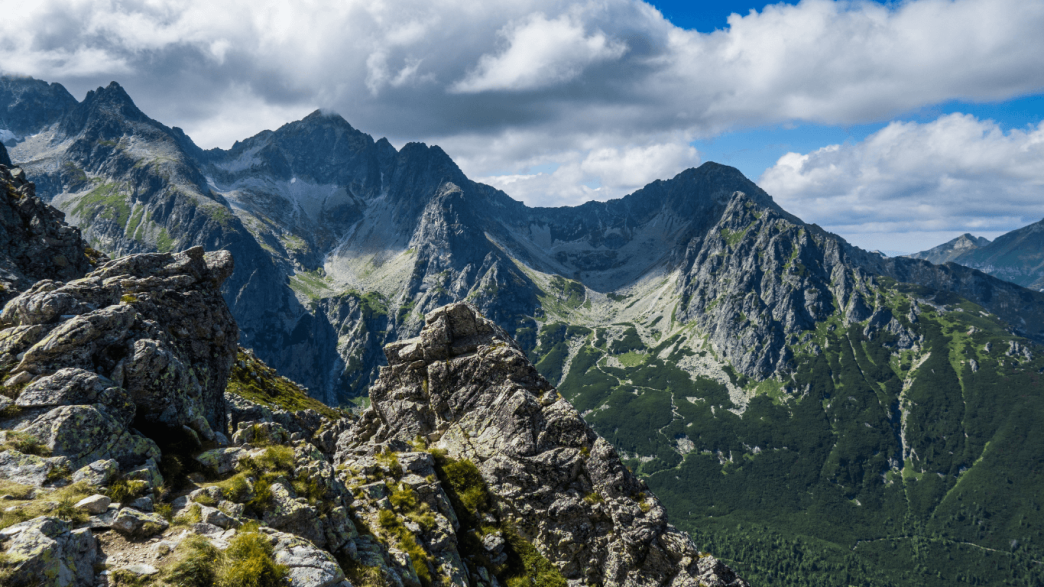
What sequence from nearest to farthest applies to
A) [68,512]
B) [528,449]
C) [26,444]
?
[68,512]
[26,444]
[528,449]

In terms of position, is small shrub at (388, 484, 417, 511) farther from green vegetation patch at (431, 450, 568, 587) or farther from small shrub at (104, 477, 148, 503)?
small shrub at (104, 477, 148, 503)

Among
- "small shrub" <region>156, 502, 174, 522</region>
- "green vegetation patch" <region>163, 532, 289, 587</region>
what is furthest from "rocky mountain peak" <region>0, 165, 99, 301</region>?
"green vegetation patch" <region>163, 532, 289, 587</region>

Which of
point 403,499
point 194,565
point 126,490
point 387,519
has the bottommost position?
point 387,519

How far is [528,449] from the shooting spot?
35375mm

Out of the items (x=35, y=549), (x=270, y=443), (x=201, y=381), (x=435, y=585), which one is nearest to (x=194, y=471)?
(x=270, y=443)

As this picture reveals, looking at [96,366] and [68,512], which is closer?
[68,512]

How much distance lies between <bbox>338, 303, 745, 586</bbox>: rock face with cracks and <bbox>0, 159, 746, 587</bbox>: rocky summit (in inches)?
5.0

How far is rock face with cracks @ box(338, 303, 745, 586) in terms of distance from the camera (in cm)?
3109

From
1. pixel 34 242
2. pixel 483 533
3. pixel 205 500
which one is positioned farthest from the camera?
pixel 34 242

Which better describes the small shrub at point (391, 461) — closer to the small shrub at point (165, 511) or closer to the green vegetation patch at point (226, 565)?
the small shrub at point (165, 511)

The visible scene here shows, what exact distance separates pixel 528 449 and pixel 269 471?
58.3 feet

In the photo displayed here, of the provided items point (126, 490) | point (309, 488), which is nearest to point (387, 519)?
point (309, 488)

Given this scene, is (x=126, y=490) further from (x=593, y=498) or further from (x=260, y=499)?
(x=593, y=498)

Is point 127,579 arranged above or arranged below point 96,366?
below
